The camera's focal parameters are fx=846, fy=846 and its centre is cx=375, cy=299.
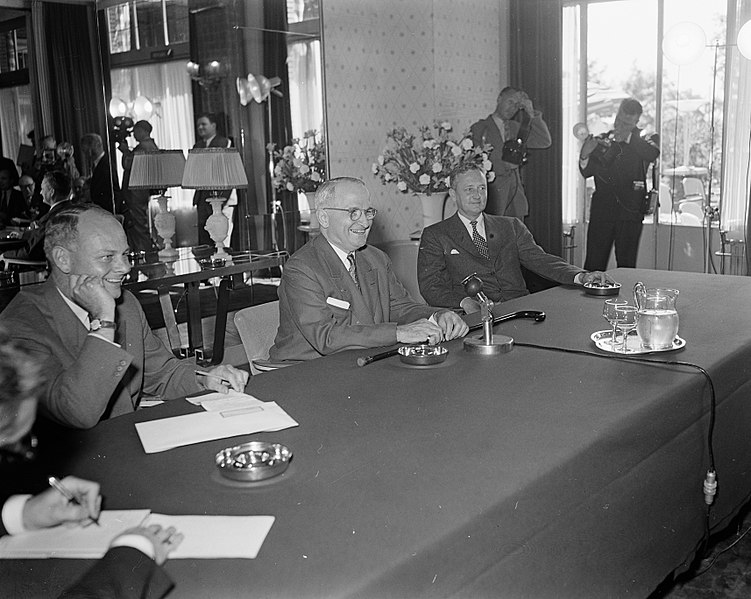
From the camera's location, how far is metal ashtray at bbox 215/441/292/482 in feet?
5.41

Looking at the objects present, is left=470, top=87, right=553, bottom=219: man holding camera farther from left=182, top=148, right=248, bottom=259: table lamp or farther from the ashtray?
the ashtray

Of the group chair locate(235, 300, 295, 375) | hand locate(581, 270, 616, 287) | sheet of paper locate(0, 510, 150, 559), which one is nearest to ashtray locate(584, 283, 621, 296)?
hand locate(581, 270, 616, 287)

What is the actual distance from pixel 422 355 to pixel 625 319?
72 cm

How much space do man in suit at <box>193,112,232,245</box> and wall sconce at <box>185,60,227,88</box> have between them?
0.22 m

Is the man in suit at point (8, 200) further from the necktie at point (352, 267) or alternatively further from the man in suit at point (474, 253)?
the necktie at point (352, 267)

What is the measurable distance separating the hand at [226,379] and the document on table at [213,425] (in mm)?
119

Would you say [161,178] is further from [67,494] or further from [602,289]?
[67,494]

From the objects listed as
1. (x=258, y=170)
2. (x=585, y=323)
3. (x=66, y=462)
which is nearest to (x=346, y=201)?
(x=585, y=323)

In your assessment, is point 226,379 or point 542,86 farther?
point 542,86

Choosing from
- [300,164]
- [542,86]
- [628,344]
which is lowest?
[628,344]

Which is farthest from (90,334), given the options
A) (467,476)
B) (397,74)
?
(397,74)

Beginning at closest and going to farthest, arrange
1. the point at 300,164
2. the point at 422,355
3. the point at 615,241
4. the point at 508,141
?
the point at 422,355 → the point at 300,164 → the point at 508,141 → the point at 615,241

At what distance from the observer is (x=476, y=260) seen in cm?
430

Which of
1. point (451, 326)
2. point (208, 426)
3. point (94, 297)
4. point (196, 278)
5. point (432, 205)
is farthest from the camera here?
point (432, 205)
